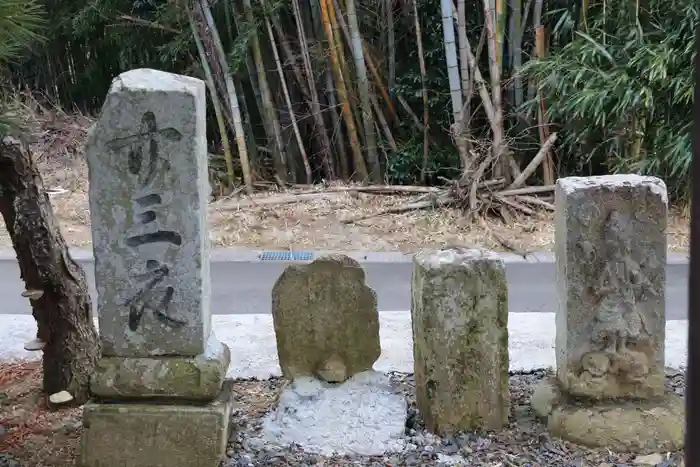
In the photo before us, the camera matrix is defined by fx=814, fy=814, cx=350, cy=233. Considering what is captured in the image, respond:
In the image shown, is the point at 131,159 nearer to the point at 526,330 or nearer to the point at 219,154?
the point at 526,330

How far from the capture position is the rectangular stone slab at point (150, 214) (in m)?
Result: 2.47

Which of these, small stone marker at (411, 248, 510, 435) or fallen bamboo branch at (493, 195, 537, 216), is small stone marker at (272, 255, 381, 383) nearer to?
small stone marker at (411, 248, 510, 435)

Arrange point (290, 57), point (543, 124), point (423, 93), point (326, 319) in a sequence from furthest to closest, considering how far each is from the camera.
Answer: point (423, 93), point (290, 57), point (543, 124), point (326, 319)

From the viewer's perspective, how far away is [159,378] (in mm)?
2594

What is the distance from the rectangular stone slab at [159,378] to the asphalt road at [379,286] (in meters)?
2.02

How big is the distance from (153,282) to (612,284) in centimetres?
151

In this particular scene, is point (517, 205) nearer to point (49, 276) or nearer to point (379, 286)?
point (379, 286)

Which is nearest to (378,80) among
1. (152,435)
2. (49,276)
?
(49,276)

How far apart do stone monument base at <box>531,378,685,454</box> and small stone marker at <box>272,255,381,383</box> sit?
719 mm

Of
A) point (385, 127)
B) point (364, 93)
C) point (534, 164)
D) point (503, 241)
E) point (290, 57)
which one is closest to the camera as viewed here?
point (503, 241)

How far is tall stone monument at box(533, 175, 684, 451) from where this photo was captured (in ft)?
8.77

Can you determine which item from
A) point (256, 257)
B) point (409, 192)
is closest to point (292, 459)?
point (256, 257)

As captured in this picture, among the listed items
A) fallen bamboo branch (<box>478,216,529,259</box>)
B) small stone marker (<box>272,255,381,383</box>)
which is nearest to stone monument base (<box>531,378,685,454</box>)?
small stone marker (<box>272,255,381,383</box>)

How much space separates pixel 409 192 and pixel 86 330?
4.25 m
